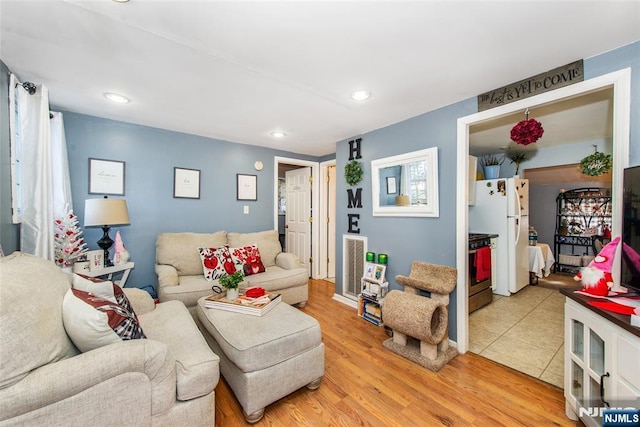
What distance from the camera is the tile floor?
2018mm

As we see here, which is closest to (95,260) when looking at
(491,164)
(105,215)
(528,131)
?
(105,215)

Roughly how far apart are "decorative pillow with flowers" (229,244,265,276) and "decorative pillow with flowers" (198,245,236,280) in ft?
0.23

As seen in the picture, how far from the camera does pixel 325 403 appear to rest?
1.63 meters

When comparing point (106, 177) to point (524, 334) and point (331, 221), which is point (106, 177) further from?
point (524, 334)

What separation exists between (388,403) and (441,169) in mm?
1970

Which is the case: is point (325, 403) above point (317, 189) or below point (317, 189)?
below

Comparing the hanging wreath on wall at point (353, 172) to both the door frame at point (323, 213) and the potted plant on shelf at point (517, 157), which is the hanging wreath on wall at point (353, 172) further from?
the potted plant on shelf at point (517, 157)

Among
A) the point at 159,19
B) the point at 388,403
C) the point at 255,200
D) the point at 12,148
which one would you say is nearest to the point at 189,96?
the point at 159,19

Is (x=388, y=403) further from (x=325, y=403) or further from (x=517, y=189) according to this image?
(x=517, y=189)

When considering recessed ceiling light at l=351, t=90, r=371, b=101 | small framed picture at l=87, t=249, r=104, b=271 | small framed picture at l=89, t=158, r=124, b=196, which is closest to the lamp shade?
small framed picture at l=87, t=249, r=104, b=271

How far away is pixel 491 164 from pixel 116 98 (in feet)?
16.5

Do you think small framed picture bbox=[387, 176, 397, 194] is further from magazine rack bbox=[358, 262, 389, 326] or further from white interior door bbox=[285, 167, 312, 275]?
white interior door bbox=[285, 167, 312, 275]

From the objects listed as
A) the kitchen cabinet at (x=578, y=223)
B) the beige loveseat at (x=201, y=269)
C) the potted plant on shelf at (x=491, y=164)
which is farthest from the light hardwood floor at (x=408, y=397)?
the kitchen cabinet at (x=578, y=223)

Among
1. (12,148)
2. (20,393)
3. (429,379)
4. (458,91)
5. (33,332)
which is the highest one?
(458,91)
